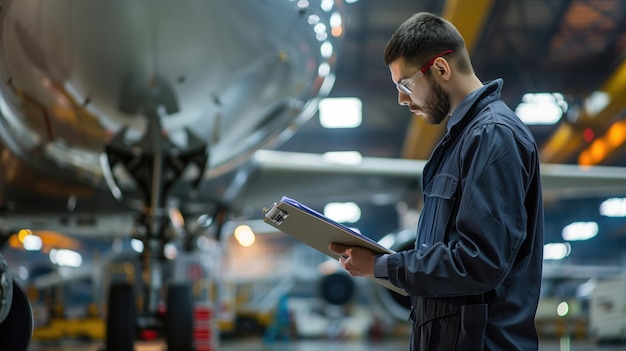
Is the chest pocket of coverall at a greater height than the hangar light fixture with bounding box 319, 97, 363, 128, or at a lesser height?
lesser

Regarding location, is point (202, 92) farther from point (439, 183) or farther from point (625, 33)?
point (625, 33)

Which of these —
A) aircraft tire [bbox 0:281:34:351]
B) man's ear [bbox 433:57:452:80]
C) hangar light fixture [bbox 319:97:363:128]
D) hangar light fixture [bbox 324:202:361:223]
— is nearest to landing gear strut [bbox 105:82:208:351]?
aircraft tire [bbox 0:281:34:351]

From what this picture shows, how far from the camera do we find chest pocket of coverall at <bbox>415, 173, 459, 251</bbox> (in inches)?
54.4

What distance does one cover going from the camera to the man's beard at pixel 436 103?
146 cm

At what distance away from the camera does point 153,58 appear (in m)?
3.27

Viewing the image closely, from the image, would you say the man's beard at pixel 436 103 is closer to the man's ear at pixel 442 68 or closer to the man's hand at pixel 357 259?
the man's ear at pixel 442 68

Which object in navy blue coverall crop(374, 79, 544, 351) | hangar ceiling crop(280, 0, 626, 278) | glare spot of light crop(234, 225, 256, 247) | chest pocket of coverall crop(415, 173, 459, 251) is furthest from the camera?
glare spot of light crop(234, 225, 256, 247)

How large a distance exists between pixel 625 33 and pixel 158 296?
9.51 meters

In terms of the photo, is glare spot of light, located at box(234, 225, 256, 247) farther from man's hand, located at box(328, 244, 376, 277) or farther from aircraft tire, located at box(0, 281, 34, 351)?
man's hand, located at box(328, 244, 376, 277)

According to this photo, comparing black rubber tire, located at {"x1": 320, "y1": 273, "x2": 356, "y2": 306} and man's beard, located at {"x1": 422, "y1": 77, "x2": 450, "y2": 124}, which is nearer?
man's beard, located at {"x1": 422, "y1": 77, "x2": 450, "y2": 124}

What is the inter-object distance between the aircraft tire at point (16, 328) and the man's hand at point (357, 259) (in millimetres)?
1240

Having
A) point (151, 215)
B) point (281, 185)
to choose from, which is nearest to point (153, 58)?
point (151, 215)

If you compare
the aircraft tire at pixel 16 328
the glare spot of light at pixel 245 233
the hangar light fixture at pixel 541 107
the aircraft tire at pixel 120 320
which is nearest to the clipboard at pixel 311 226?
the aircraft tire at pixel 16 328

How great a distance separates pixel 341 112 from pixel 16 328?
17.4m
